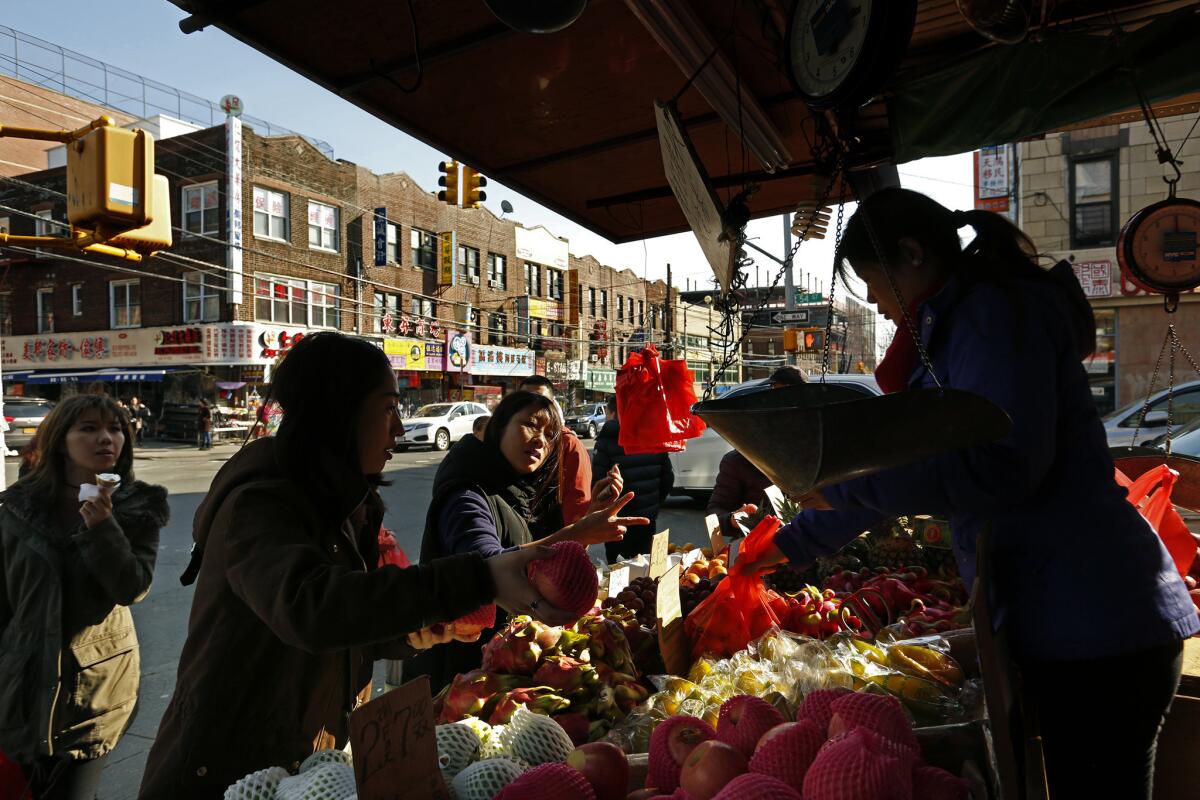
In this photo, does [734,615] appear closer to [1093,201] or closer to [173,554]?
[173,554]

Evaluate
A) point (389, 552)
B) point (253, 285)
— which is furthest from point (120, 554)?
point (253, 285)

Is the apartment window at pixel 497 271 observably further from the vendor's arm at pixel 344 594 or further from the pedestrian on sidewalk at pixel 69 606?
the vendor's arm at pixel 344 594

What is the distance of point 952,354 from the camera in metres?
1.49

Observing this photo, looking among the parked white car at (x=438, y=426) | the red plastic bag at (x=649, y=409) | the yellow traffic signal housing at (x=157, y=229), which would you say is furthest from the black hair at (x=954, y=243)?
the parked white car at (x=438, y=426)

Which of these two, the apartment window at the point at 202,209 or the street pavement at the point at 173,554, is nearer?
the street pavement at the point at 173,554

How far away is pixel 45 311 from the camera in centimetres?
2708

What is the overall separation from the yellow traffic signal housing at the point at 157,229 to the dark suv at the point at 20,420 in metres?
14.8

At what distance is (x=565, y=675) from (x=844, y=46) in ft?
6.59

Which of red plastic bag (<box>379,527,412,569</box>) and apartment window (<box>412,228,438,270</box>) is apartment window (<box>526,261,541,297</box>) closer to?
apartment window (<box>412,228,438,270</box>)

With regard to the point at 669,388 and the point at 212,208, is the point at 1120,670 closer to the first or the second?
the point at 669,388

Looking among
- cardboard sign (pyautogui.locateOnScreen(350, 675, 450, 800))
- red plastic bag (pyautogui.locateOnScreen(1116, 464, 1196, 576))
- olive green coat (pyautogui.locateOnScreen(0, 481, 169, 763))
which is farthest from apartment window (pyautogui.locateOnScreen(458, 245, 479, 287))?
cardboard sign (pyautogui.locateOnScreen(350, 675, 450, 800))

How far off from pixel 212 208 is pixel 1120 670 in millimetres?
27260

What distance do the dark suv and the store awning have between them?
6.15 meters

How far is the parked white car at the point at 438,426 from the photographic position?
22.3 m
